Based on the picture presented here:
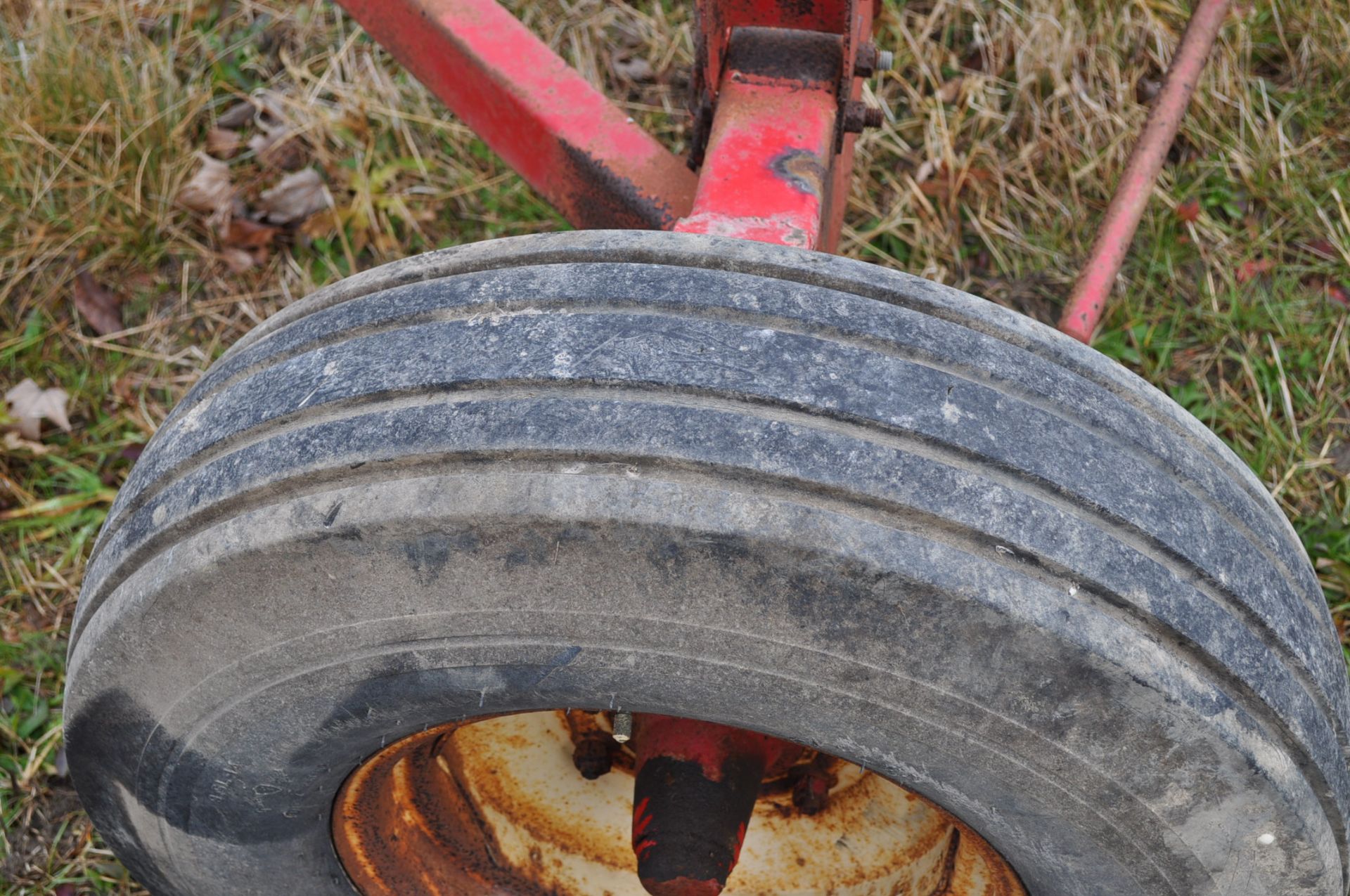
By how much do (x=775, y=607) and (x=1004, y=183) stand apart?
2.09 meters

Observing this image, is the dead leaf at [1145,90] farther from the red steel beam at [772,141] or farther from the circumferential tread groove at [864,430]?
the circumferential tread groove at [864,430]

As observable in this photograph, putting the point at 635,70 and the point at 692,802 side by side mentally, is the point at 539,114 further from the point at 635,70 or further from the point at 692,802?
the point at 635,70

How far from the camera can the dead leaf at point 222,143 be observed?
3.04 m

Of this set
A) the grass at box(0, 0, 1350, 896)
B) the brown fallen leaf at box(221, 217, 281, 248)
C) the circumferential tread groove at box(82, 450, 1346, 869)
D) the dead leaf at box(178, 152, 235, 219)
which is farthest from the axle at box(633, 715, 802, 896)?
the dead leaf at box(178, 152, 235, 219)

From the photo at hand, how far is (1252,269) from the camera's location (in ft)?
9.11

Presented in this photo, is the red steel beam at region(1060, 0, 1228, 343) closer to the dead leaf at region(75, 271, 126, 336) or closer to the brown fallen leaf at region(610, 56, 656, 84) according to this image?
the brown fallen leaf at region(610, 56, 656, 84)

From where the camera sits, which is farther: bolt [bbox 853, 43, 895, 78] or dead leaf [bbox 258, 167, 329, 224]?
dead leaf [bbox 258, 167, 329, 224]

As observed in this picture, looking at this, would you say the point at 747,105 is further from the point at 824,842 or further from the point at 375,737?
the point at 824,842

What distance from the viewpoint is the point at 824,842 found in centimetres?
179

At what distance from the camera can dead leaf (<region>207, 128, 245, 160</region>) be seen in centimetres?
304

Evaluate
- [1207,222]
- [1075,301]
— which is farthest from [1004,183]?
[1075,301]

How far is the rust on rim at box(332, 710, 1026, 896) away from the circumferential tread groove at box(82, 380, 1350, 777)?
2.00ft

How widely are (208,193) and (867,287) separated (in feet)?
7.35

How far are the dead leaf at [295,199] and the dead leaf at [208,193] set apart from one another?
79mm
